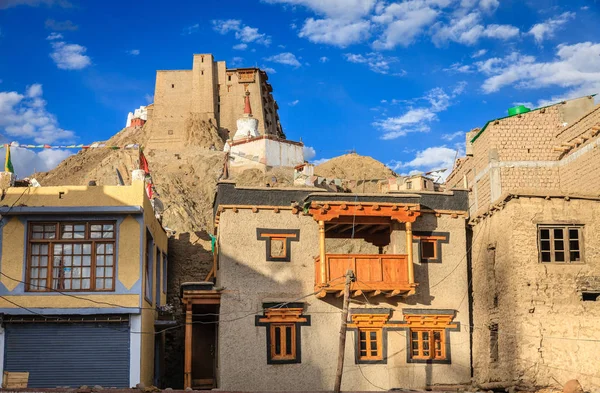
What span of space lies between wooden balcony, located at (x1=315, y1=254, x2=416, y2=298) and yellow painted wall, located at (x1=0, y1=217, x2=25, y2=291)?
923 centimetres

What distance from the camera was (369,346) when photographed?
2769cm

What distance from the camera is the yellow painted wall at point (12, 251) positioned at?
25.4 meters

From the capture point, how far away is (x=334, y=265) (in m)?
26.9

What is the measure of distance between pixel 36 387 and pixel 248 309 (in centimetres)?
683

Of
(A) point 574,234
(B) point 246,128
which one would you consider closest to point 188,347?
(A) point 574,234

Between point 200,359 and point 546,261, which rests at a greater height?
point 546,261

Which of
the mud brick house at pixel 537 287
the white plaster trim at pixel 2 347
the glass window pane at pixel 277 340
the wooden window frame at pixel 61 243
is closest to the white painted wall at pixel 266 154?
the mud brick house at pixel 537 287

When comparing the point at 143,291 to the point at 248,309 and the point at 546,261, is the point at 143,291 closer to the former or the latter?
the point at 248,309

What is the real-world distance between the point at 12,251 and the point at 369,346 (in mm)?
11648

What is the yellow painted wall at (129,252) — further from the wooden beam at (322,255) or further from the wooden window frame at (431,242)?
the wooden window frame at (431,242)

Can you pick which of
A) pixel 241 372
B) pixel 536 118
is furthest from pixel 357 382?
pixel 536 118

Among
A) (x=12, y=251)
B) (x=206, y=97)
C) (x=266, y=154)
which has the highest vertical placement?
(x=206, y=97)

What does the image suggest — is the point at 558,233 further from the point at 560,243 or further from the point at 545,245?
the point at 545,245

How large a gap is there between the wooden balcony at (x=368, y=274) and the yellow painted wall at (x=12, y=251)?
30.3 feet
